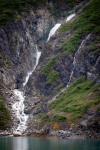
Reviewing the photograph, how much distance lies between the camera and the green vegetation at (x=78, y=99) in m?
166

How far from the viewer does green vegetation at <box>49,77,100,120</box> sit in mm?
165800

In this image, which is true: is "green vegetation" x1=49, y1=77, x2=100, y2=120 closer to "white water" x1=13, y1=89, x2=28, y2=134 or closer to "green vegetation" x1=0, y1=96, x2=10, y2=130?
"white water" x1=13, y1=89, x2=28, y2=134

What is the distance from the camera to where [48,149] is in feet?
338

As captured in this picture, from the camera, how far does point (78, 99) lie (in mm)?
176875

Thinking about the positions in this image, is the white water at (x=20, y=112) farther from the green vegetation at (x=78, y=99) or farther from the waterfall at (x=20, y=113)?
the green vegetation at (x=78, y=99)

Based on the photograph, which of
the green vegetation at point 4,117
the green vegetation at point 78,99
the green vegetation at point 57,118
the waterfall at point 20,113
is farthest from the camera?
the green vegetation at point 4,117

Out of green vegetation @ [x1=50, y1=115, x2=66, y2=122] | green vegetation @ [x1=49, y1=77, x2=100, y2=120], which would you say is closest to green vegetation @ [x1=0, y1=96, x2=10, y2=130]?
green vegetation @ [x1=50, y1=115, x2=66, y2=122]

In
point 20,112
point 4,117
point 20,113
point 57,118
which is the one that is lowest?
point 57,118

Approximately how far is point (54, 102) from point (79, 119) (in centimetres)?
2538

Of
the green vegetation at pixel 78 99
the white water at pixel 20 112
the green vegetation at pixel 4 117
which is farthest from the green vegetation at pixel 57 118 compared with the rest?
the green vegetation at pixel 4 117

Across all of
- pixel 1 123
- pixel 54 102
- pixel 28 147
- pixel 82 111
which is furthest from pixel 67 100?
pixel 28 147

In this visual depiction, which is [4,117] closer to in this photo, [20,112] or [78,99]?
[20,112]

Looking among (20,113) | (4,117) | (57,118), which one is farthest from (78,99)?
(4,117)

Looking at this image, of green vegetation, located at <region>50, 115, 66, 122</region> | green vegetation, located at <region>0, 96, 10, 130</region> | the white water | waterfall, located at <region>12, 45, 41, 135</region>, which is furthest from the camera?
green vegetation, located at <region>0, 96, 10, 130</region>
